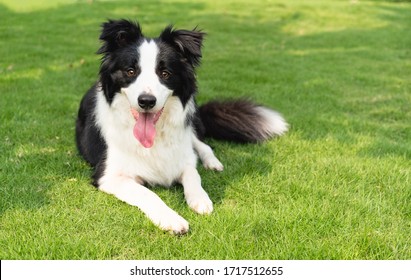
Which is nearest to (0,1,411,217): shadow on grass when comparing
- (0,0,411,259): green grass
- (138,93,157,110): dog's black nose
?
(0,0,411,259): green grass

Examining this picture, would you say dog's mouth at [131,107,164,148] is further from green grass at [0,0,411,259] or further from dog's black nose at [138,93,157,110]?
green grass at [0,0,411,259]

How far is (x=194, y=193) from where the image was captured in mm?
3869

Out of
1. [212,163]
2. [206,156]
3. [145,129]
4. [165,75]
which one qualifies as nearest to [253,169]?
[212,163]

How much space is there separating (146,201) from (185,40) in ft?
4.56

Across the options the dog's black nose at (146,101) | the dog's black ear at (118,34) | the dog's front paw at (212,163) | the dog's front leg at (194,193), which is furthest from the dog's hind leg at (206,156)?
the dog's black ear at (118,34)

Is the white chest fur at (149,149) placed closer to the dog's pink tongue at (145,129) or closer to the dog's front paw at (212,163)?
the dog's pink tongue at (145,129)

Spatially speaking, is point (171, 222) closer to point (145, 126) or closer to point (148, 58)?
point (145, 126)

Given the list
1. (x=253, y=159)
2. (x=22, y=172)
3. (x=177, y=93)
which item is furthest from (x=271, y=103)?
(x=22, y=172)

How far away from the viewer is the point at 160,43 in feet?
12.8

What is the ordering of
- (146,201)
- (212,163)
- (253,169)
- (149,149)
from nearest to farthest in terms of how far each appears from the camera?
(146,201) → (149,149) → (253,169) → (212,163)

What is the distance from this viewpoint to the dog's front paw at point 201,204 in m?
3.66

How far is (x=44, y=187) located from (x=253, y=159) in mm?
2078

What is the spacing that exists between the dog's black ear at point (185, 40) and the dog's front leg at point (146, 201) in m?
1.22
